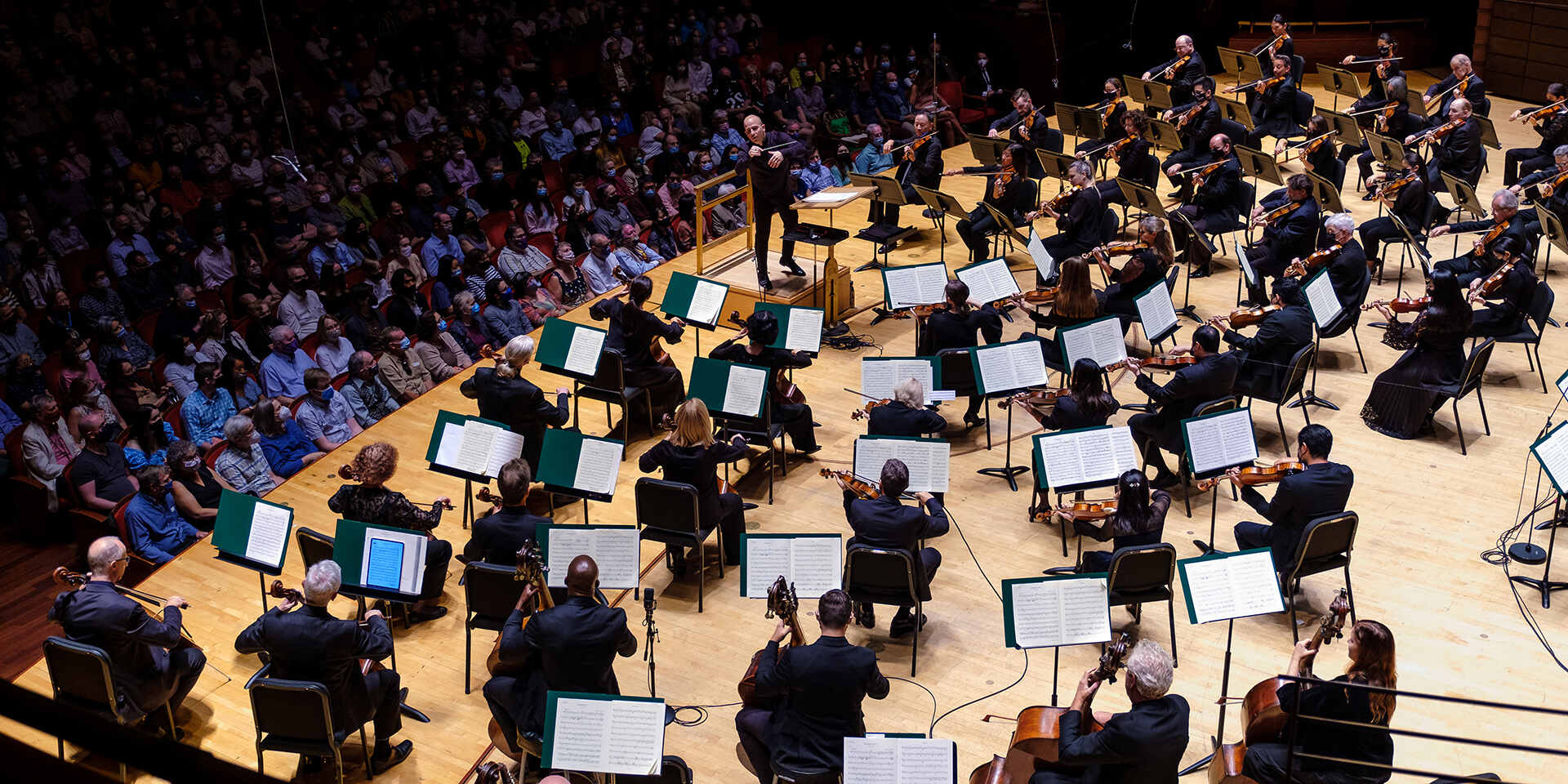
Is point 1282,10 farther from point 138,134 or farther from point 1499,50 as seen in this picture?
point 138,134

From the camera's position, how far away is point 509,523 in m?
7.41

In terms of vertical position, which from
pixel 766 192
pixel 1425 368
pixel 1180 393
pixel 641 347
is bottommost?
pixel 1425 368

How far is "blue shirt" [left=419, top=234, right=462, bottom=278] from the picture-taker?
12.6m

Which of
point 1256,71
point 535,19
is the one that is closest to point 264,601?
point 535,19

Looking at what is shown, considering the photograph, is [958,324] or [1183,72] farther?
[1183,72]

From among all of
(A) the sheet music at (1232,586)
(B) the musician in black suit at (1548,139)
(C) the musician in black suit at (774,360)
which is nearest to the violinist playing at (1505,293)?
(B) the musician in black suit at (1548,139)

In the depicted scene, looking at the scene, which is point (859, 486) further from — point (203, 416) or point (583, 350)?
point (203, 416)

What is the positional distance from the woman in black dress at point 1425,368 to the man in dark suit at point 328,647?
24.4 ft

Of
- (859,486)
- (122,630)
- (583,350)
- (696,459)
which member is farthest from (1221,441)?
(122,630)

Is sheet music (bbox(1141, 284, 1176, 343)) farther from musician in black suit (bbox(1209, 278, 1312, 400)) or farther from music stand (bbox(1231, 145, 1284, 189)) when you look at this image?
music stand (bbox(1231, 145, 1284, 189))

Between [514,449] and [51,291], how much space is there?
17.8 ft

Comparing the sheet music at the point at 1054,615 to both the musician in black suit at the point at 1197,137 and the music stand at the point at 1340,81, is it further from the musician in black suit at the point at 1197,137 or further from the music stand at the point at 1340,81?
the music stand at the point at 1340,81

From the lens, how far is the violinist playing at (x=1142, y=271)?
10219 millimetres

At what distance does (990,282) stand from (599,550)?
480cm
